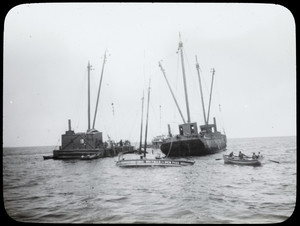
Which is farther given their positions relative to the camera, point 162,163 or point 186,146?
point 186,146

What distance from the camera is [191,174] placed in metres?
26.1

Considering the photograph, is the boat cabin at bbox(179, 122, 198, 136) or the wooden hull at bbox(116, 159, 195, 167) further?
the boat cabin at bbox(179, 122, 198, 136)

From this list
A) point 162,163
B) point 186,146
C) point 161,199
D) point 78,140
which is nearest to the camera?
point 161,199

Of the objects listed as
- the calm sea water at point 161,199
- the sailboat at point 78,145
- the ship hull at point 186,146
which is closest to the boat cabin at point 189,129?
the ship hull at point 186,146

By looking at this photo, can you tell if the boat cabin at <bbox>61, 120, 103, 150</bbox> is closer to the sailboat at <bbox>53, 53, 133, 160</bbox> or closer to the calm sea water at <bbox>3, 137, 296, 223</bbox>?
the sailboat at <bbox>53, 53, 133, 160</bbox>

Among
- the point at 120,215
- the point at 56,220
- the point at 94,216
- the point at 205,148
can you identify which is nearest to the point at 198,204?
the point at 120,215

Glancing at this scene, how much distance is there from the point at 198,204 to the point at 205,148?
2917 centimetres

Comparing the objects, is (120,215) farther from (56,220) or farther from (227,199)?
(227,199)

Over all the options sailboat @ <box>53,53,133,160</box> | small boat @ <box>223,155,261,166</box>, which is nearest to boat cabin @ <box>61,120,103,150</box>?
sailboat @ <box>53,53,133,160</box>

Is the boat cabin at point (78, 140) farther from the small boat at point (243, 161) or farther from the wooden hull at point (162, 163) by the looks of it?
the small boat at point (243, 161)

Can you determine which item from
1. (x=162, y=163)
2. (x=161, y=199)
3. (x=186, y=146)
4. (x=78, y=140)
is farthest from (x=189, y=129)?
(x=161, y=199)

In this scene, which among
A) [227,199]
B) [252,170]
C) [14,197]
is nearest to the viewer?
[227,199]

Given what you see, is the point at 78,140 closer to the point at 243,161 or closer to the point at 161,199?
the point at 243,161

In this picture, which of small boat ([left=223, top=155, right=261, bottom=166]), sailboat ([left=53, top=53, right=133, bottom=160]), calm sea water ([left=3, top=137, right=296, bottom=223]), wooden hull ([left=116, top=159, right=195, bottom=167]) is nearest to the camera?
calm sea water ([left=3, top=137, right=296, bottom=223])
